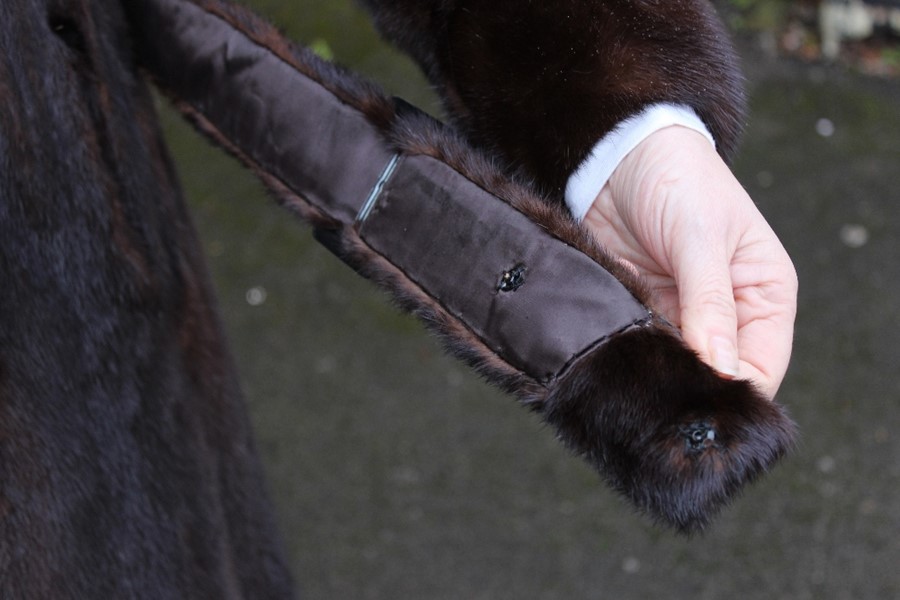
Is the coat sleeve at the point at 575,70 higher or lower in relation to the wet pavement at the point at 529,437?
higher

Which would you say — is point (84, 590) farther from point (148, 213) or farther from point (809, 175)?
point (809, 175)

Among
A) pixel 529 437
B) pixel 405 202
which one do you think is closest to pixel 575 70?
pixel 405 202

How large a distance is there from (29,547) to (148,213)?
37 centimetres

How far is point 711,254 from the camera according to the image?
0.80 m

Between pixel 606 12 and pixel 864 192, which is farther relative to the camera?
pixel 864 192

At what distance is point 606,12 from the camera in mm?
903

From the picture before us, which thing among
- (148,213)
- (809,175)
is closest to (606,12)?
(148,213)

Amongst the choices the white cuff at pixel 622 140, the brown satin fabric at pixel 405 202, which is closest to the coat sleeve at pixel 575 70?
the white cuff at pixel 622 140

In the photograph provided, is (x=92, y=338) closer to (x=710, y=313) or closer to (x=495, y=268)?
(x=495, y=268)

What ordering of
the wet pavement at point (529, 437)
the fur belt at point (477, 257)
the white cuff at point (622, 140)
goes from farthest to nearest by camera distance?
the wet pavement at point (529, 437) → the white cuff at point (622, 140) → the fur belt at point (477, 257)

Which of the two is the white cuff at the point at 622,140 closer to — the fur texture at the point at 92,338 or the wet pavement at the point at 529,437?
the fur texture at the point at 92,338

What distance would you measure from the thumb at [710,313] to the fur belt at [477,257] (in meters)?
0.04

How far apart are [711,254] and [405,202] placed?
31 cm

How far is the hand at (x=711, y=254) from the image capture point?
0.77m
